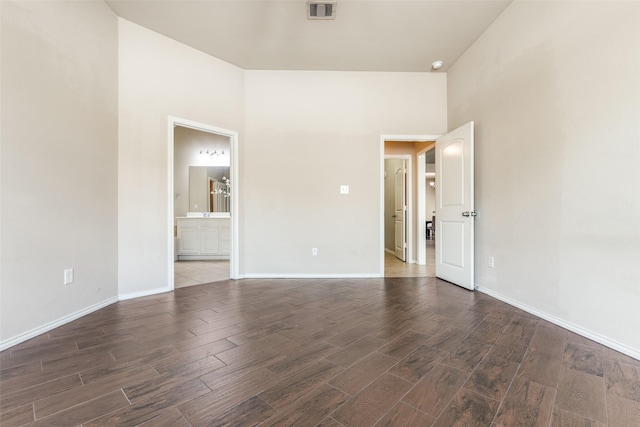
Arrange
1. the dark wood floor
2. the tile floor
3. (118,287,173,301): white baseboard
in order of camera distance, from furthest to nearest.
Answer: the tile floor < (118,287,173,301): white baseboard < the dark wood floor

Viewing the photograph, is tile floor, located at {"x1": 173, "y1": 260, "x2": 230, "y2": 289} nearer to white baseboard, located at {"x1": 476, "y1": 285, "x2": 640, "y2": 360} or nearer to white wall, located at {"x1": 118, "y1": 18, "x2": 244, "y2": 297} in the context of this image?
white wall, located at {"x1": 118, "y1": 18, "x2": 244, "y2": 297}

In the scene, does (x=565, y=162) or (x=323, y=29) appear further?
(x=323, y=29)

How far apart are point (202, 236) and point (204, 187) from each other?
3.68 feet

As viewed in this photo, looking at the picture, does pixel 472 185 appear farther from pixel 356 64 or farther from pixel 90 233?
pixel 90 233

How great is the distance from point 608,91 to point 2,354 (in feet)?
14.2

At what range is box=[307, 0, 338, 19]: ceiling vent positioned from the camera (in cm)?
263

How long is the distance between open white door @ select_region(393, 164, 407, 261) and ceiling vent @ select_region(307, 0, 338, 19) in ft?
10.6

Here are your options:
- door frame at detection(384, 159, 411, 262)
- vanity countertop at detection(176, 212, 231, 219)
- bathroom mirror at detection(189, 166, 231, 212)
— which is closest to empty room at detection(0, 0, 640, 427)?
door frame at detection(384, 159, 411, 262)

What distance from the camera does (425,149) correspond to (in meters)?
4.93

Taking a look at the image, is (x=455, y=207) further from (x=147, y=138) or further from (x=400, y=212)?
(x=147, y=138)

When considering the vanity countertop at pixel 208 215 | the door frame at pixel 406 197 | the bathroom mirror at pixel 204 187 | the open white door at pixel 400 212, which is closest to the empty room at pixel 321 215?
the door frame at pixel 406 197

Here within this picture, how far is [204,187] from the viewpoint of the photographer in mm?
6043

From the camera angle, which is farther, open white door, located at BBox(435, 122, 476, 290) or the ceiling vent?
open white door, located at BBox(435, 122, 476, 290)

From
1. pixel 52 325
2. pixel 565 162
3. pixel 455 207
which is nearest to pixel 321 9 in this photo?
pixel 565 162
